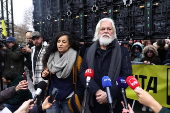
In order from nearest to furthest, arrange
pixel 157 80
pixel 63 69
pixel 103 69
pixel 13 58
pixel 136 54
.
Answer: pixel 103 69 < pixel 63 69 < pixel 157 80 < pixel 13 58 < pixel 136 54

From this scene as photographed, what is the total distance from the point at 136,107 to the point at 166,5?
5.24m

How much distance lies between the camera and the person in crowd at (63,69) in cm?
244

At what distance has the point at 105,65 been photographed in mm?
2221

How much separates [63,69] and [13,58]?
2.83 meters

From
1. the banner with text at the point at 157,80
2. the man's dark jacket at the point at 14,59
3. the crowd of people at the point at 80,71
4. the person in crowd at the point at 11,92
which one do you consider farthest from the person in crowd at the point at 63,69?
the man's dark jacket at the point at 14,59

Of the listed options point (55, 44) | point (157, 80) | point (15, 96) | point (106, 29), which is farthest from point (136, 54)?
point (15, 96)

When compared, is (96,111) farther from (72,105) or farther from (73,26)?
(73,26)

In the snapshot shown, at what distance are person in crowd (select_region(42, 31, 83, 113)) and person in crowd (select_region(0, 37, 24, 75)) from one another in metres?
2.37

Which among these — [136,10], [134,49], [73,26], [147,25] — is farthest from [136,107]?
[73,26]

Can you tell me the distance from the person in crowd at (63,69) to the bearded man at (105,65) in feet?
0.82

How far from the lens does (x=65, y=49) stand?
8.58 ft

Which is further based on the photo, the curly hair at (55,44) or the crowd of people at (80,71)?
the curly hair at (55,44)

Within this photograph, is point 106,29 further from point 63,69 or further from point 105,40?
point 63,69

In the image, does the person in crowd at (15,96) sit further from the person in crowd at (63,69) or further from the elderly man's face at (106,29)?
the elderly man's face at (106,29)
